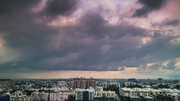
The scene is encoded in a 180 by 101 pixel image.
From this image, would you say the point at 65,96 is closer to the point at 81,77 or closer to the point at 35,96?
the point at 35,96

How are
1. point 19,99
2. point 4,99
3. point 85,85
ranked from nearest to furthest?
1. point 4,99
2. point 19,99
3. point 85,85

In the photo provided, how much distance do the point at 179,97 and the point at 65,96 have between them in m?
12.0

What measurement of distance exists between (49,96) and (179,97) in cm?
1364

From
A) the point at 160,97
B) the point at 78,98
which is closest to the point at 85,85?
the point at 78,98

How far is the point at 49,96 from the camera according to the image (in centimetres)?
1933

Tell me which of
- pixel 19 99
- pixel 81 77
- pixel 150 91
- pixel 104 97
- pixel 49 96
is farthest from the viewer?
pixel 81 77

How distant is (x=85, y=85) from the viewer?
3253 centimetres

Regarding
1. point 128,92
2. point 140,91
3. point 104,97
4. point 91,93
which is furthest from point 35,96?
point 140,91

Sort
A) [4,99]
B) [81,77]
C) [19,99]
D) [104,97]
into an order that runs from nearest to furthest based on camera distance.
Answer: [4,99]
[104,97]
[19,99]
[81,77]

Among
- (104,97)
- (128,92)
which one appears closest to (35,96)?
(104,97)

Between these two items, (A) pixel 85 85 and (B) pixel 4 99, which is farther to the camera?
(A) pixel 85 85

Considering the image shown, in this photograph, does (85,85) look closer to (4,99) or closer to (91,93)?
(91,93)

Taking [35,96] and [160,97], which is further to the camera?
[35,96]

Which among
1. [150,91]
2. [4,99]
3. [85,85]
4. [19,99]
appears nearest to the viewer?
[4,99]
